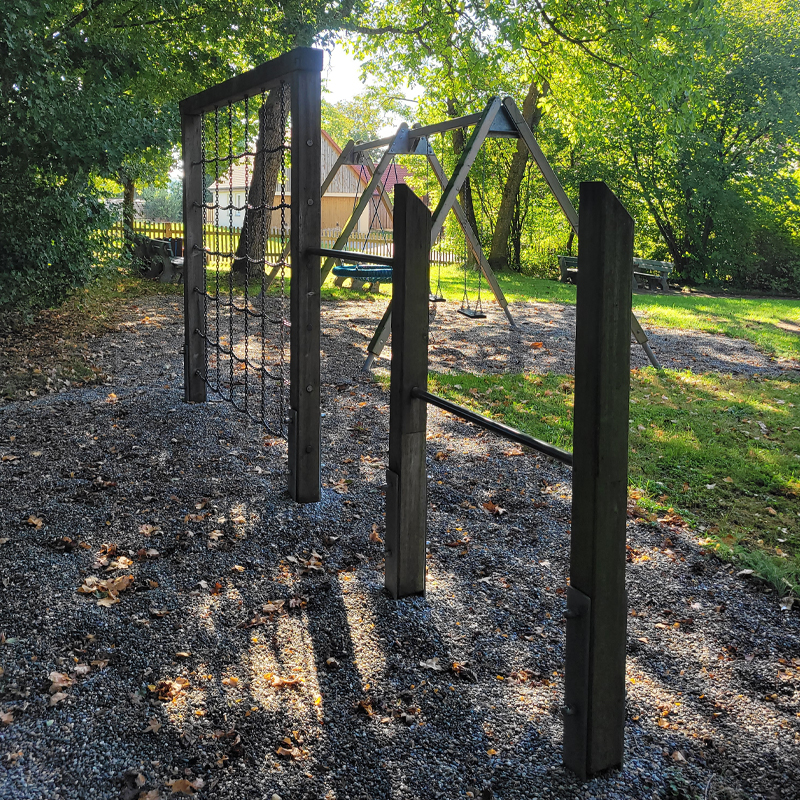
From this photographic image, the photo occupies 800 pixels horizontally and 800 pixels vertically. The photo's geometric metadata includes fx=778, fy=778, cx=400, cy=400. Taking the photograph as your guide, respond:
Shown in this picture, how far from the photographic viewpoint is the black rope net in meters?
5.03

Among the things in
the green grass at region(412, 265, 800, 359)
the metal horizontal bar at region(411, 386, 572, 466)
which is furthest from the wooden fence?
the metal horizontal bar at region(411, 386, 572, 466)

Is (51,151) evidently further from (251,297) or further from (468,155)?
(251,297)

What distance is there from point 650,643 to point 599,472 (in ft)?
4.17

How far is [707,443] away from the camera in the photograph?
18.7ft

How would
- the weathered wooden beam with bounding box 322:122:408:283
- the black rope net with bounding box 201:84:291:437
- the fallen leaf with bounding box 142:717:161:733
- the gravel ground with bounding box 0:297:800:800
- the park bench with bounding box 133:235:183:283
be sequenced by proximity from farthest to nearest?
1. the park bench with bounding box 133:235:183:283
2. the weathered wooden beam with bounding box 322:122:408:283
3. the black rope net with bounding box 201:84:291:437
4. the fallen leaf with bounding box 142:717:161:733
5. the gravel ground with bounding box 0:297:800:800

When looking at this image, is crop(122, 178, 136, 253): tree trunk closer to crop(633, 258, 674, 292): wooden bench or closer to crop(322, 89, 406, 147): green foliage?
crop(633, 258, 674, 292): wooden bench

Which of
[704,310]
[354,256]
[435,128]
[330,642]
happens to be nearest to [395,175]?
[435,128]

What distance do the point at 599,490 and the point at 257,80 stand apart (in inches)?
139

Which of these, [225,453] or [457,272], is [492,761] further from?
[457,272]

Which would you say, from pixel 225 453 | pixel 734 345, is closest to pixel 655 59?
pixel 734 345

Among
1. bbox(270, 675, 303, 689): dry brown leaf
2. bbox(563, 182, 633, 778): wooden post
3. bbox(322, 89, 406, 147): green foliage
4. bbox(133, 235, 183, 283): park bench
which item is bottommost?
bbox(270, 675, 303, 689): dry brown leaf

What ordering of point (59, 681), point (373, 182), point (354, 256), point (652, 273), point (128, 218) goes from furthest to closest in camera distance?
point (652, 273) → point (128, 218) → point (373, 182) → point (354, 256) → point (59, 681)

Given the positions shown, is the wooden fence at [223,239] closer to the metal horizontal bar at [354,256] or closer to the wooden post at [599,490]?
the metal horizontal bar at [354,256]

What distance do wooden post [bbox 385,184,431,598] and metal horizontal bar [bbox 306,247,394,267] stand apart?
0.47ft
